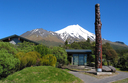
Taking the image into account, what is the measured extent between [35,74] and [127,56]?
16.8 meters

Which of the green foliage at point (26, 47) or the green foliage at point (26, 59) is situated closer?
the green foliage at point (26, 59)

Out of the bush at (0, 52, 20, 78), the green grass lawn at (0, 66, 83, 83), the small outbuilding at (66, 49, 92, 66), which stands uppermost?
the small outbuilding at (66, 49, 92, 66)

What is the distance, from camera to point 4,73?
9.46 m

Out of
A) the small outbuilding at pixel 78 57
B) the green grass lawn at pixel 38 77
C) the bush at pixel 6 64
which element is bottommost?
the green grass lawn at pixel 38 77

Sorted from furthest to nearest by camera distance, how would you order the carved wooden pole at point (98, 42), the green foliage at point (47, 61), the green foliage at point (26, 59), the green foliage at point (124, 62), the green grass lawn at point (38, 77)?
the green foliage at point (124, 62)
the carved wooden pole at point (98, 42)
the green foliage at point (47, 61)
the green foliage at point (26, 59)
the green grass lawn at point (38, 77)

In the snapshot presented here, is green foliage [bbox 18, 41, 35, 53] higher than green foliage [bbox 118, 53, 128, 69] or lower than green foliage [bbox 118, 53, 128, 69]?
higher

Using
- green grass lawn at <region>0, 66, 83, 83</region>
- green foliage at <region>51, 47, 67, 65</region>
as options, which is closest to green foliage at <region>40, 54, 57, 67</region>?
green grass lawn at <region>0, 66, 83, 83</region>

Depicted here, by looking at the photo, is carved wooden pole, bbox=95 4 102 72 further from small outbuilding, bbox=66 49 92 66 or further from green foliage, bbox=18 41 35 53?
small outbuilding, bbox=66 49 92 66

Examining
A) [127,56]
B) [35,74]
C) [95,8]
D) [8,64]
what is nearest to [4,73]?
[8,64]

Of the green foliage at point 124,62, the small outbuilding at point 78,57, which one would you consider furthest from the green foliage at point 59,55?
the green foliage at point 124,62

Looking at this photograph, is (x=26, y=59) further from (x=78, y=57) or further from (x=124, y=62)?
(x=78, y=57)

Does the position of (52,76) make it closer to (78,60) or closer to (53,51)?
(53,51)

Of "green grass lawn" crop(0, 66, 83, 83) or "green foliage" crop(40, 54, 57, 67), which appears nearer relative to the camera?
"green grass lawn" crop(0, 66, 83, 83)

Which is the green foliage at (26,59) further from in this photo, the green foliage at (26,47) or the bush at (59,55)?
the bush at (59,55)
